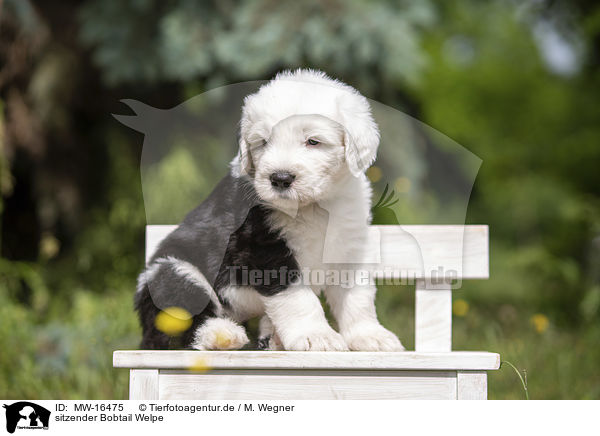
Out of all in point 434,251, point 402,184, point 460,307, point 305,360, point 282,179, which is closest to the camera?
point 282,179

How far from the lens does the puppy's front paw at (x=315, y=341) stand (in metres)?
2.37

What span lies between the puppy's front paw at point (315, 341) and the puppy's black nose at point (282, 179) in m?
0.58

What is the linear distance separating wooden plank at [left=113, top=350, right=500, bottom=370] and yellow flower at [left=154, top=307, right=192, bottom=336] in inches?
5.7

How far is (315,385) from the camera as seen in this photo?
2408 mm

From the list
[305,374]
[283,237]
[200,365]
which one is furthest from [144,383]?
[283,237]

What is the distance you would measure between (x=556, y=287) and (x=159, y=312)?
5.00m

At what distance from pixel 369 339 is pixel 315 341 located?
0.25 m

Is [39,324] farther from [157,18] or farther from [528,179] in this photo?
[528,179]

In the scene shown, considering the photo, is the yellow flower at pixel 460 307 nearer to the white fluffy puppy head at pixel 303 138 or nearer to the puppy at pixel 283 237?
the puppy at pixel 283 237

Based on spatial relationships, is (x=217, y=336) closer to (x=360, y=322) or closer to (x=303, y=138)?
(x=360, y=322)
